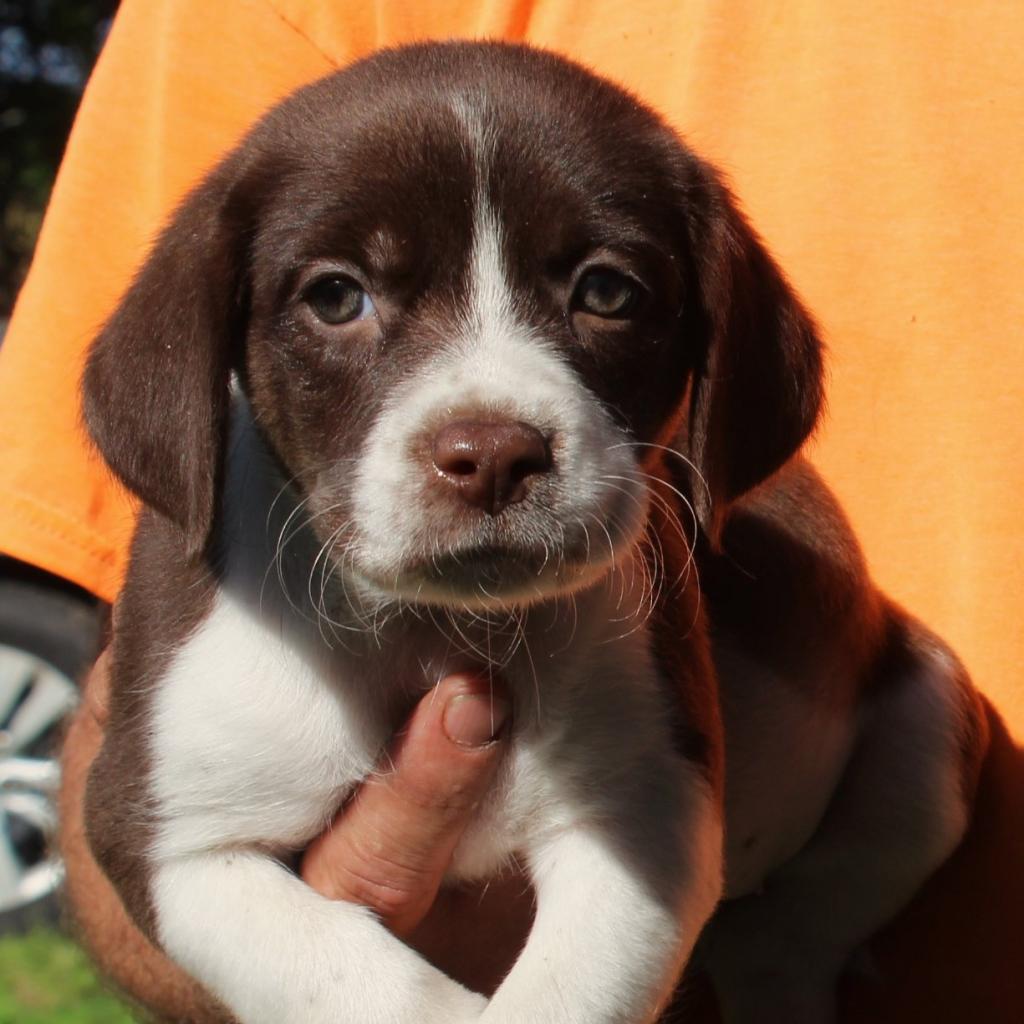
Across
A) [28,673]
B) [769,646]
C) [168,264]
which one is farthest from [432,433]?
[28,673]

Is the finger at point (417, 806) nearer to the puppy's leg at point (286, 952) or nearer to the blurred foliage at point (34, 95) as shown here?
the puppy's leg at point (286, 952)

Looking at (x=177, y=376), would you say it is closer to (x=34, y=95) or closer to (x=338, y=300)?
(x=338, y=300)

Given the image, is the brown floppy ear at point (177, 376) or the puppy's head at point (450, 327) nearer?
the puppy's head at point (450, 327)

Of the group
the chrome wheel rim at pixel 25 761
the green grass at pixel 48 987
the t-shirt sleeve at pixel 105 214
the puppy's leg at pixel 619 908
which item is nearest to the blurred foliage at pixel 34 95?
the chrome wheel rim at pixel 25 761

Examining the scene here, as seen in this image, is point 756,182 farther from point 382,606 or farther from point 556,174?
point 382,606

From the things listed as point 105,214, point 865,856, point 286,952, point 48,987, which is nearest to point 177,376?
point 286,952

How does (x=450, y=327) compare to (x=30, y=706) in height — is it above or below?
above

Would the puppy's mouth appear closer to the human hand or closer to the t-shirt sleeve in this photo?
the human hand
